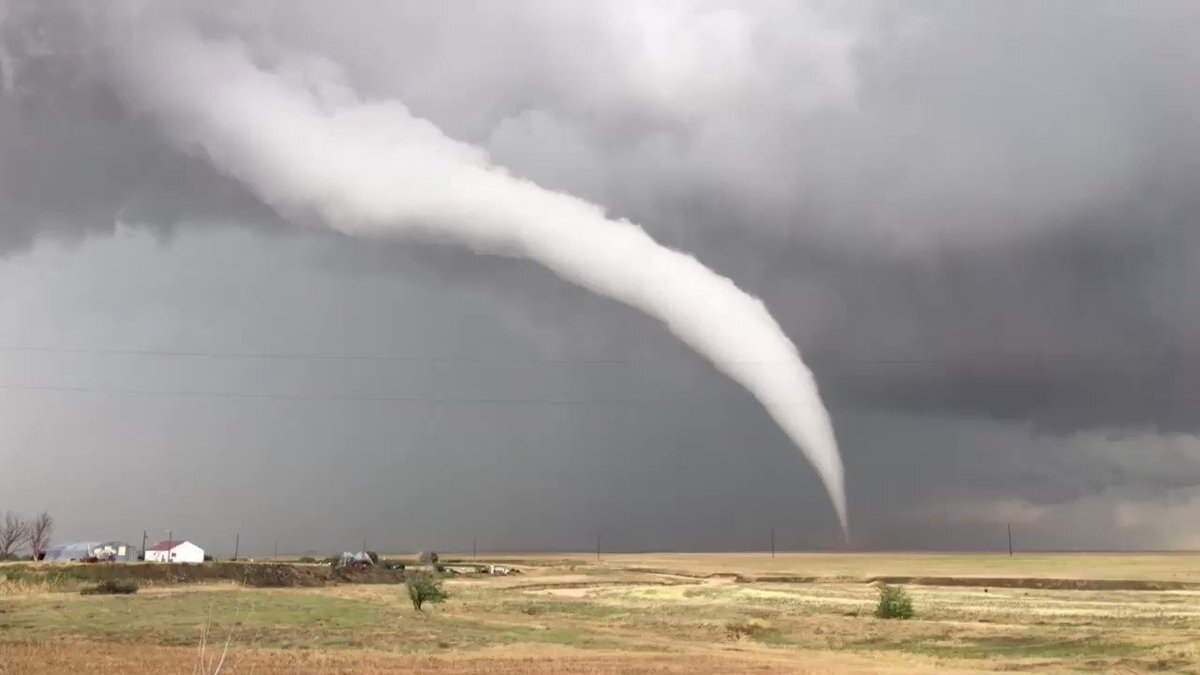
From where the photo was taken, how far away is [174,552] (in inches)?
6939

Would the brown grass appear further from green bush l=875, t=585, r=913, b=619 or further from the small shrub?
the small shrub

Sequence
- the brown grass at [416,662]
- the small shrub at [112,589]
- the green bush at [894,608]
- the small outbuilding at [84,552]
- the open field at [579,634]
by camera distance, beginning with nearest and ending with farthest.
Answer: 1. the brown grass at [416,662]
2. the open field at [579,634]
3. the green bush at [894,608]
4. the small shrub at [112,589]
5. the small outbuilding at [84,552]

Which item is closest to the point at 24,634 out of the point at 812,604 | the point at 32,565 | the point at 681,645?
the point at 681,645

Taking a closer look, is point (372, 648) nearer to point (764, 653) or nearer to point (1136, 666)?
point (764, 653)

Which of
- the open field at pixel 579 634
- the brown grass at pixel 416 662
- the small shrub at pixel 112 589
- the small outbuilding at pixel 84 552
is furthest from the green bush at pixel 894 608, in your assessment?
the small outbuilding at pixel 84 552

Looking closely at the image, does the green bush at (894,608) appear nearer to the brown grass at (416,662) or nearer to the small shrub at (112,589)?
the brown grass at (416,662)

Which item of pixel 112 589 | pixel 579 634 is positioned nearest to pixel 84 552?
pixel 112 589

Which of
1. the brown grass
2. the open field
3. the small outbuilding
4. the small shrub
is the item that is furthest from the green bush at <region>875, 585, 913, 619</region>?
the small outbuilding

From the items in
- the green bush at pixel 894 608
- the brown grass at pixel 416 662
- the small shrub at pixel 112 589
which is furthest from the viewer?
the small shrub at pixel 112 589

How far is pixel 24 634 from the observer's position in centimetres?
5453

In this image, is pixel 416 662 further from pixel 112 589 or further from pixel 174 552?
pixel 174 552

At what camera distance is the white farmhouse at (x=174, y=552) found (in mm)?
174000

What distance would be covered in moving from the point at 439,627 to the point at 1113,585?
406ft

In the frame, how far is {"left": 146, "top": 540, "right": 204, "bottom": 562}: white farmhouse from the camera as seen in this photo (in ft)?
571
